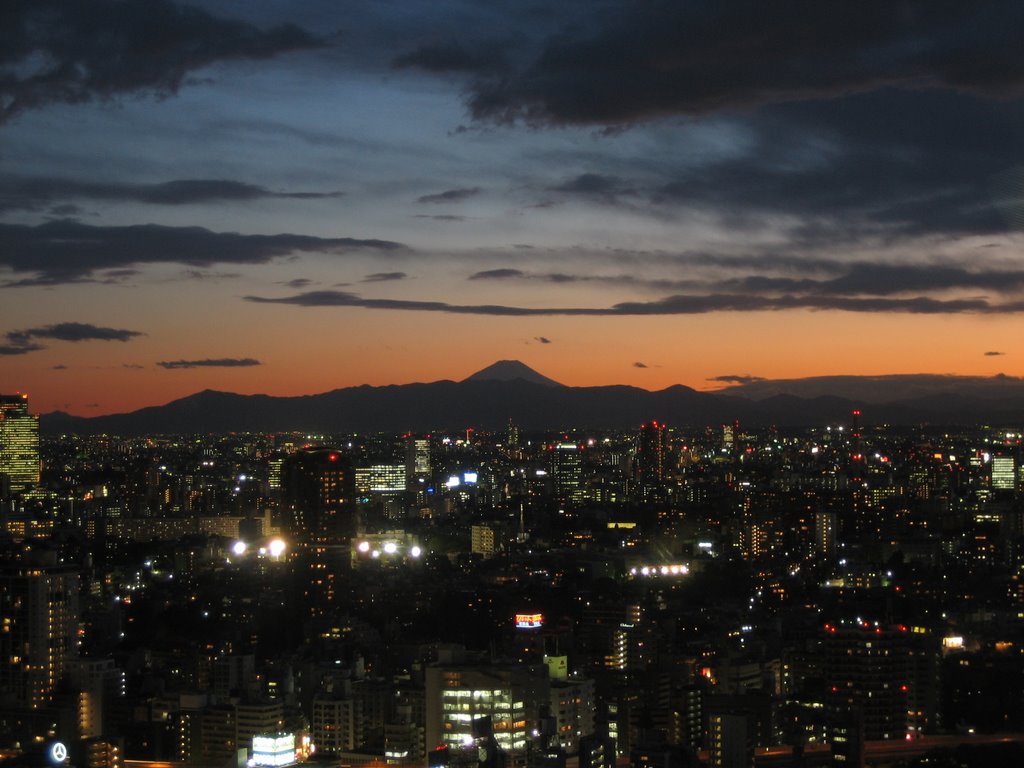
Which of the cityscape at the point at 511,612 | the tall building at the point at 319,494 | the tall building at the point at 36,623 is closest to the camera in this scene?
the cityscape at the point at 511,612

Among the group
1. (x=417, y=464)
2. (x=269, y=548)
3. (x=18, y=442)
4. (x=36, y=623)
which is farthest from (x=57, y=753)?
(x=417, y=464)

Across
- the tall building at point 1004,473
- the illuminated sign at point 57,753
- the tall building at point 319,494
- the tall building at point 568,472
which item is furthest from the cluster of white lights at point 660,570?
the illuminated sign at point 57,753

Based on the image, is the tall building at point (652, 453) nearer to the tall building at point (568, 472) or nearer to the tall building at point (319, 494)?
the tall building at point (568, 472)

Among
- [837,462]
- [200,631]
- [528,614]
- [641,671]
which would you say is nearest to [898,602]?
[528,614]

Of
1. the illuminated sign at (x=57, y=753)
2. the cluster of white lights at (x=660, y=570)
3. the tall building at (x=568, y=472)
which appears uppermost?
the tall building at (x=568, y=472)

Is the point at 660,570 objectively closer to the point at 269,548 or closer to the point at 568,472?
the point at 269,548

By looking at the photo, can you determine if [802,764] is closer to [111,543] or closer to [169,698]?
[169,698]

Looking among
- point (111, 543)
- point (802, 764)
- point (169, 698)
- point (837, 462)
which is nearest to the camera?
point (802, 764)
